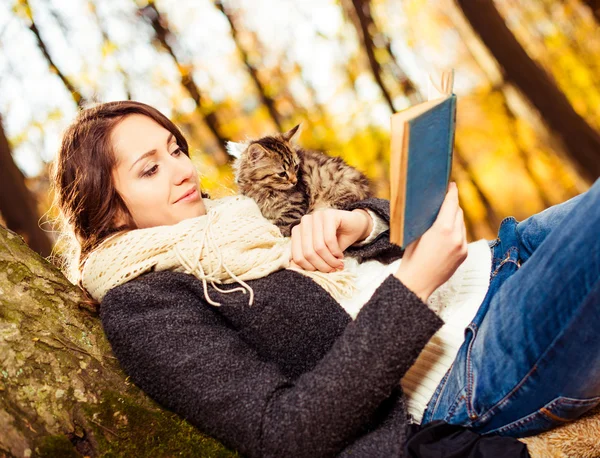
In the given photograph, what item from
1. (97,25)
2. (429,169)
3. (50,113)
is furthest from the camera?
(97,25)

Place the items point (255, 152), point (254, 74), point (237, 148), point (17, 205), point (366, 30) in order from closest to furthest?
point (255, 152) < point (237, 148) < point (17, 205) < point (254, 74) < point (366, 30)

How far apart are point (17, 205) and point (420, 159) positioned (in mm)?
4122

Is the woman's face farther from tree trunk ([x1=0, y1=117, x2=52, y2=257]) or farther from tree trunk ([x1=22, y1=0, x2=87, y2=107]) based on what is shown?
tree trunk ([x1=22, y1=0, x2=87, y2=107])

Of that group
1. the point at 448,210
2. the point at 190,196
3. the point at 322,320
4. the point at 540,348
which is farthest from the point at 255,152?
the point at 540,348

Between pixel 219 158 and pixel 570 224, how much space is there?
6.75 m

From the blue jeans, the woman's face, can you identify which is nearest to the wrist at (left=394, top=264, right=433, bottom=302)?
the blue jeans

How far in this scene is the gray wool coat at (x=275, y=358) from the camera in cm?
103

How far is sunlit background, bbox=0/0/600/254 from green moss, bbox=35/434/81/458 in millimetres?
4412

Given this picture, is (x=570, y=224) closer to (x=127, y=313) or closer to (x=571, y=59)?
(x=127, y=313)

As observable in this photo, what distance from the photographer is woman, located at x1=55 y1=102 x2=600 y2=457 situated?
41.1 inches

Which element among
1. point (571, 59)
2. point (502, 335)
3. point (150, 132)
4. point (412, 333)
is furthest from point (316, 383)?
point (571, 59)

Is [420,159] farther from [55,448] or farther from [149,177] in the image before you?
[55,448]

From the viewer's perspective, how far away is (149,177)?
1619 mm

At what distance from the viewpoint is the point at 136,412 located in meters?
1.26
